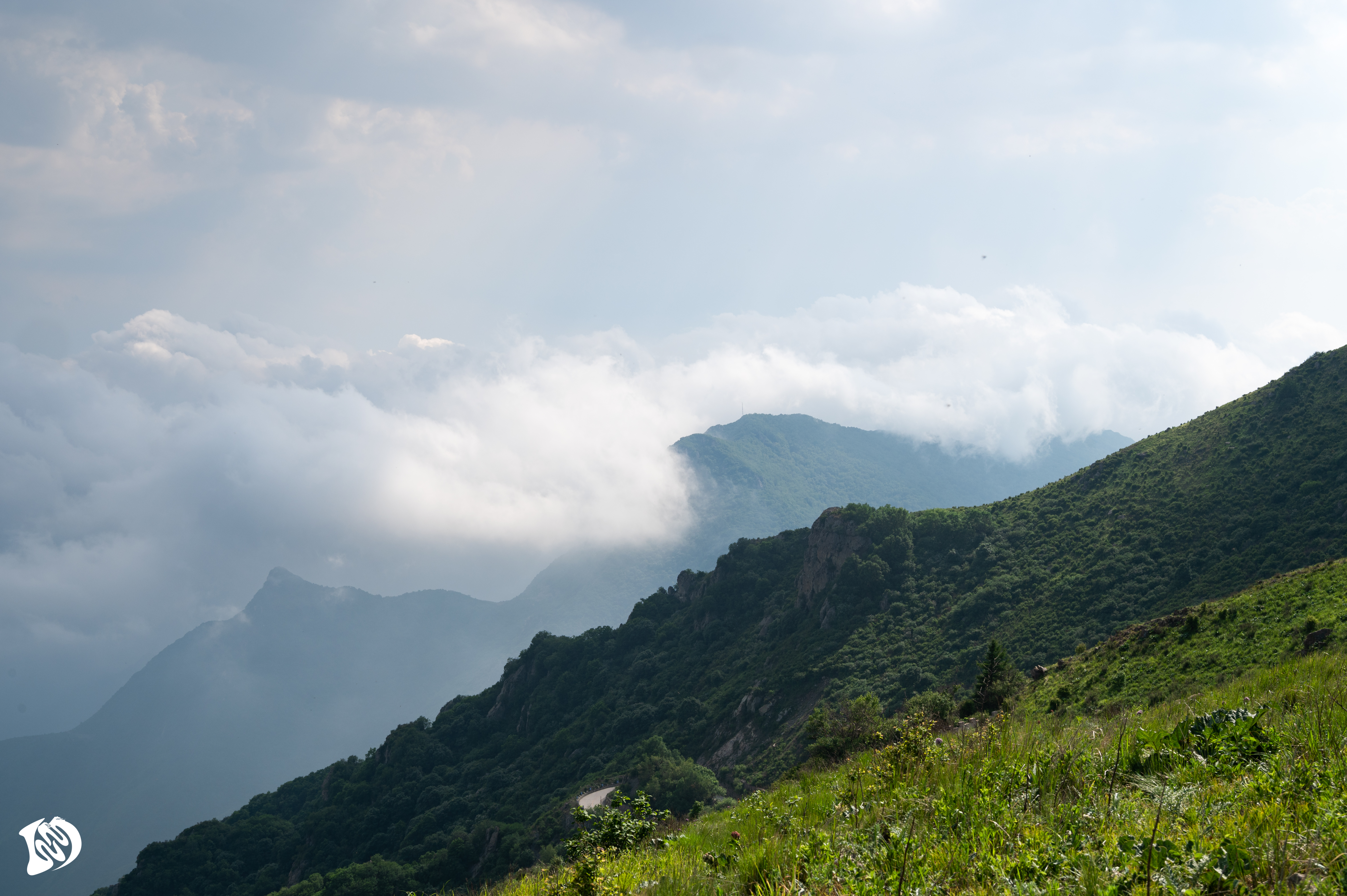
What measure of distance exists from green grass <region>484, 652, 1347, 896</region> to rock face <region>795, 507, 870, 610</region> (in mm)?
86279

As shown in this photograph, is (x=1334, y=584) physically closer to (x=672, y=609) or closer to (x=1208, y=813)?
(x=1208, y=813)

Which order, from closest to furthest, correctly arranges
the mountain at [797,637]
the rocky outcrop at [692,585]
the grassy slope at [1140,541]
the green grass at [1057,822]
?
1. the green grass at [1057,822]
2. the grassy slope at [1140,541]
3. the mountain at [797,637]
4. the rocky outcrop at [692,585]

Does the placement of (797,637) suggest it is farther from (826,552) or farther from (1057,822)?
(1057,822)

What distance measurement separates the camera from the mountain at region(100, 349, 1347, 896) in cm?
5797

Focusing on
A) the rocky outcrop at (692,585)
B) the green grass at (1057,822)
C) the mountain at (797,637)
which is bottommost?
A: the mountain at (797,637)

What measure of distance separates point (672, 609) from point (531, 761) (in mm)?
38400

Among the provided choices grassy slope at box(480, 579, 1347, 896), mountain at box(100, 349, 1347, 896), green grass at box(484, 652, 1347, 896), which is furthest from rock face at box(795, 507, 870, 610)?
green grass at box(484, 652, 1347, 896)

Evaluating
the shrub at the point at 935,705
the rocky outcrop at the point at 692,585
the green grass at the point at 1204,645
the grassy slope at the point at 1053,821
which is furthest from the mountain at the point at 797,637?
the grassy slope at the point at 1053,821

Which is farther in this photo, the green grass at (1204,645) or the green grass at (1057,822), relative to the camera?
the green grass at (1204,645)

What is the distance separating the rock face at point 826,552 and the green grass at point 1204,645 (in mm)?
55099

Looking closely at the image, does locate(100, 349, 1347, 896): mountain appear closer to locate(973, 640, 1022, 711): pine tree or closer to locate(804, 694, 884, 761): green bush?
locate(804, 694, 884, 761): green bush

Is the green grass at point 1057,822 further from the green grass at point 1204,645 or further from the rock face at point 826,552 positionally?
the rock face at point 826,552

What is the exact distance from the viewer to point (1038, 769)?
24.3 feet

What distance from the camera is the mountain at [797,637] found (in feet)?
190
